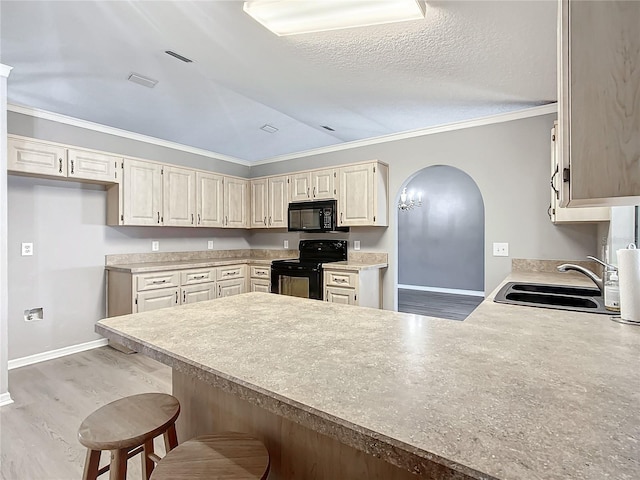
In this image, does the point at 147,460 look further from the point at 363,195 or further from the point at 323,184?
the point at 323,184

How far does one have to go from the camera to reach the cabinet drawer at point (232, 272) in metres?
4.38

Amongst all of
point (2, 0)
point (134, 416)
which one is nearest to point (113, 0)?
point (2, 0)

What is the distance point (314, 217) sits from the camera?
169 inches

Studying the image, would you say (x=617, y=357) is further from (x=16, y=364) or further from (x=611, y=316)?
(x=16, y=364)

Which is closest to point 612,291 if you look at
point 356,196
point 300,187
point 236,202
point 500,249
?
point 500,249

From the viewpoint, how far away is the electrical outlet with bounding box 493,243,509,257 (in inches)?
133

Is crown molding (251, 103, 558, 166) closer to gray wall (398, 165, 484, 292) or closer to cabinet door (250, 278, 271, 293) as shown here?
cabinet door (250, 278, 271, 293)

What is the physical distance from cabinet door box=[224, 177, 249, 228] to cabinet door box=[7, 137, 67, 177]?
1.93m

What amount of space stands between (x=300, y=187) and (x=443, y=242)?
13.9 ft

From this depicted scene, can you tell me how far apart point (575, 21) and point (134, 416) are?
1928mm

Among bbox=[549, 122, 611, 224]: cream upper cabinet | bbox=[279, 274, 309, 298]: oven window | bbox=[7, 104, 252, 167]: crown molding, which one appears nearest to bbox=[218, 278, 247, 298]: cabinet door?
bbox=[279, 274, 309, 298]: oven window

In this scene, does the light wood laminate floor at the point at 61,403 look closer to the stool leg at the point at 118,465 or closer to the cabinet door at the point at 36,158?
the stool leg at the point at 118,465

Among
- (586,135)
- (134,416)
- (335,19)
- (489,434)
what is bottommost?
(134,416)

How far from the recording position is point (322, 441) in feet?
3.29
